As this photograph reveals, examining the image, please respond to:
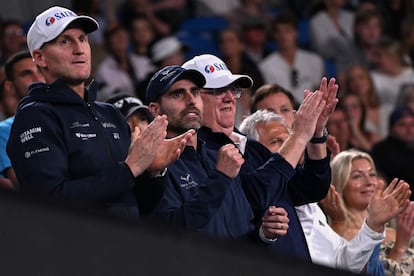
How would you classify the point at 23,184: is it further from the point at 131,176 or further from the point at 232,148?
the point at 232,148

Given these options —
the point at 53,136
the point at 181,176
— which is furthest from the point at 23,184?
the point at 181,176

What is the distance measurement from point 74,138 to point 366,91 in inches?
244

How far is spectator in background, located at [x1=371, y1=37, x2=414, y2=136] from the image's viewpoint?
12242 millimetres

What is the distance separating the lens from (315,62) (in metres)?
12.5

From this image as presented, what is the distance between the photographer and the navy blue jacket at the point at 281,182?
→ 6.89 metres

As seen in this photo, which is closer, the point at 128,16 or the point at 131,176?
the point at 131,176

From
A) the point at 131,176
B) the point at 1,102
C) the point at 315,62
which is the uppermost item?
the point at 131,176

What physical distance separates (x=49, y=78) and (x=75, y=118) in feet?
0.96

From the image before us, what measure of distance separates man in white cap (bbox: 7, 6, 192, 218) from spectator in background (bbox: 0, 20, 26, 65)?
14.4 ft

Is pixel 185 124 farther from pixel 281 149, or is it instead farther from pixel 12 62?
pixel 12 62

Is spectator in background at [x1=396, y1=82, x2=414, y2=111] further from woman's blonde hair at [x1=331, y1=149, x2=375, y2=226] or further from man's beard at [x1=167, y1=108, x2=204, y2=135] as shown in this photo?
man's beard at [x1=167, y1=108, x2=204, y2=135]

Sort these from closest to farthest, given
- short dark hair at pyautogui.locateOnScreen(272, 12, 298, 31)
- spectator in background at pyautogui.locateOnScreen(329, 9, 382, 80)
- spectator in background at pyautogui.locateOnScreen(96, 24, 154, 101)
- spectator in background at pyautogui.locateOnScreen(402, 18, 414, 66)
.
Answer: spectator in background at pyautogui.locateOnScreen(96, 24, 154, 101) → short dark hair at pyautogui.locateOnScreen(272, 12, 298, 31) → spectator in background at pyautogui.locateOnScreen(329, 9, 382, 80) → spectator in background at pyautogui.locateOnScreen(402, 18, 414, 66)

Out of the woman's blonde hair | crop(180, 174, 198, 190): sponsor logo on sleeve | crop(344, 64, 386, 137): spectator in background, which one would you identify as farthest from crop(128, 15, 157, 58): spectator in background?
crop(180, 174, 198, 190): sponsor logo on sleeve

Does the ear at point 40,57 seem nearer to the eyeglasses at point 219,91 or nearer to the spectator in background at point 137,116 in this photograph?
the eyeglasses at point 219,91
